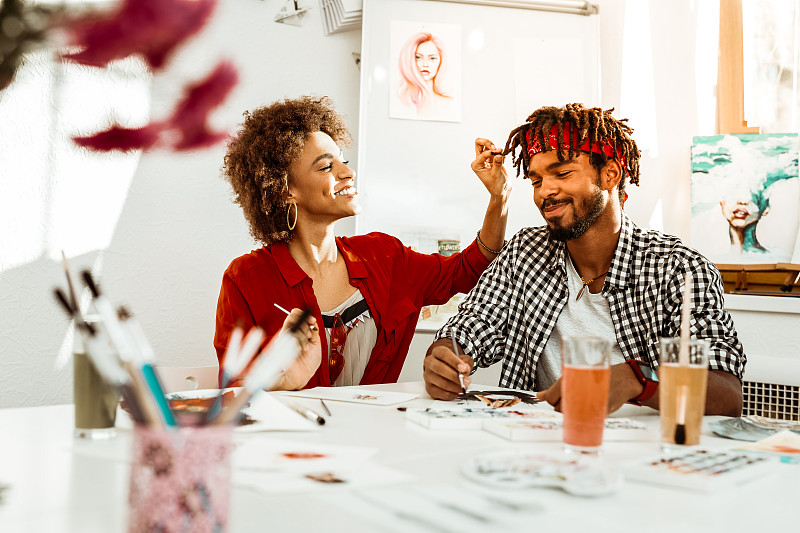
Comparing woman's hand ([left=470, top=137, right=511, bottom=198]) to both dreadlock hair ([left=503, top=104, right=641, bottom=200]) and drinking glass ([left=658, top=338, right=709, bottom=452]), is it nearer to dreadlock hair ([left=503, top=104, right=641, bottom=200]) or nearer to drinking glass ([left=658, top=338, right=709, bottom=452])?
dreadlock hair ([left=503, top=104, right=641, bottom=200])

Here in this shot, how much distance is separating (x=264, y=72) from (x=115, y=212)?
2.25ft

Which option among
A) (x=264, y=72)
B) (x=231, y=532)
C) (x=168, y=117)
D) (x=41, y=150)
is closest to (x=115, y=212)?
(x=41, y=150)

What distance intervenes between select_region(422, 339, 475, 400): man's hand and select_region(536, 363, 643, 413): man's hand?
19cm

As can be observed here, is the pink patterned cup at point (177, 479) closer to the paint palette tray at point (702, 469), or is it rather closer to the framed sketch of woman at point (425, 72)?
the paint palette tray at point (702, 469)

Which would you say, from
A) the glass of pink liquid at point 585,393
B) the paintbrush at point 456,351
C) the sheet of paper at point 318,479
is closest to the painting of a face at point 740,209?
Result: the paintbrush at point 456,351

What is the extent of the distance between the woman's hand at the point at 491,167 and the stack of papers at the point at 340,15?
75 centimetres

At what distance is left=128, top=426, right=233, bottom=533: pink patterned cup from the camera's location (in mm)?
536

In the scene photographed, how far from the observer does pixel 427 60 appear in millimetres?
2531

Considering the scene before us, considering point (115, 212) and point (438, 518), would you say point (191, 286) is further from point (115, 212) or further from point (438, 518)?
point (438, 518)

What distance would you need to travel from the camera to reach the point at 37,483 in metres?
0.80

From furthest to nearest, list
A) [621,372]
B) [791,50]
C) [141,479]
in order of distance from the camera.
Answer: [791,50] → [621,372] → [141,479]

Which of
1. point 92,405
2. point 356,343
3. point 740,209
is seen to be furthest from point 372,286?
point 740,209

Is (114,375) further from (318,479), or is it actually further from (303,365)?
(303,365)

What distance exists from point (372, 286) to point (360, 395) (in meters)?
0.70
